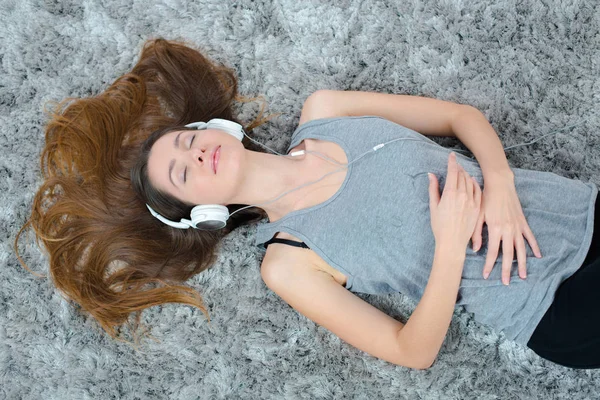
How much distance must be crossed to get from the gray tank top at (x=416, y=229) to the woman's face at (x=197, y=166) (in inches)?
8.7

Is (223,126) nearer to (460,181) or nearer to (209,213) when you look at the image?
(209,213)

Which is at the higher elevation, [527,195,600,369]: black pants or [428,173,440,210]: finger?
[428,173,440,210]: finger

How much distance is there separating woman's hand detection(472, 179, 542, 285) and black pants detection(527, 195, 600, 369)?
113mm

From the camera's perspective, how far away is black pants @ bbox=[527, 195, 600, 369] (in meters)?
1.26

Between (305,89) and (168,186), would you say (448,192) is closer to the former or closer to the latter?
(305,89)

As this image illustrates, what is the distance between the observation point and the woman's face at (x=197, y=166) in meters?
1.38

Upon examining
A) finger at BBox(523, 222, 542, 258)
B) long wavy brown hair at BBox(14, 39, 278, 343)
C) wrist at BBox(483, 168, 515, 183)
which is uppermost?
wrist at BBox(483, 168, 515, 183)

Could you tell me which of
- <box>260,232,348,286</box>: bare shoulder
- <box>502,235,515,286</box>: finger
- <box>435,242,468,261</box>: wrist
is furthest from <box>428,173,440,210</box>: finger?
<box>260,232,348,286</box>: bare shoulder

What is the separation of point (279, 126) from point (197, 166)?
0.46 m

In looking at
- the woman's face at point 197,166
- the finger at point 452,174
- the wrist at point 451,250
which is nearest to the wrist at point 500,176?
the finger at point 452,174

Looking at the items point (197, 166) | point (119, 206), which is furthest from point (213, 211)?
point (119, 206)

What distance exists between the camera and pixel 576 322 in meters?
1.28

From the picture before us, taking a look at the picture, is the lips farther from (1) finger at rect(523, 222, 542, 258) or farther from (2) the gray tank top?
(1) finger at rect(523, 222, 542, 258)

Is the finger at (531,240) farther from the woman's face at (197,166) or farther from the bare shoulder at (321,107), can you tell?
the woman's face at (197,166)
